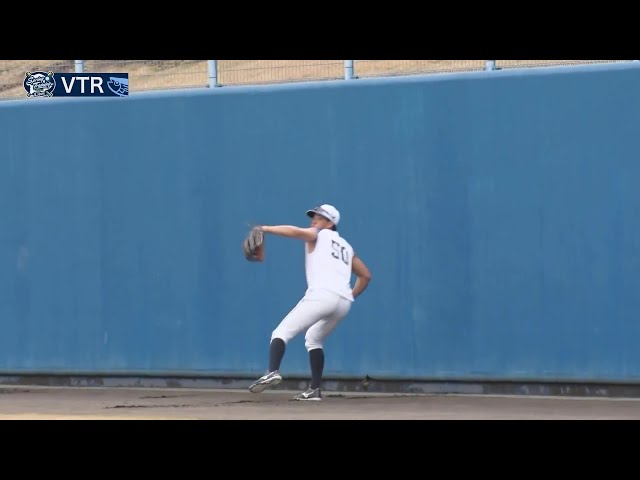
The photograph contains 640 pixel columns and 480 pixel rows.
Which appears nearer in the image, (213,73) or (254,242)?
(254,242)

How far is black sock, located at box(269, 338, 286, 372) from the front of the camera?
13.6 m

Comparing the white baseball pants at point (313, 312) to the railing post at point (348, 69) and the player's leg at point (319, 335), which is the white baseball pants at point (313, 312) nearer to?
the player's leg at point (319, 335)

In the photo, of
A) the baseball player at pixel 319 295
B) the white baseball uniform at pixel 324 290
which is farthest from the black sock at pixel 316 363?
the white baseball uniform at pixel 324 290

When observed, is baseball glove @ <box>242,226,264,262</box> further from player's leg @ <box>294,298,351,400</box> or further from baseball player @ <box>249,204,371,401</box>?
player's leg @ <box>294,298,351,400</box>

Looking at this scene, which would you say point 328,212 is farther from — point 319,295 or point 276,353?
point 276,353

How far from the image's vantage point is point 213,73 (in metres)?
16.3

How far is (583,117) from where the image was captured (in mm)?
14102

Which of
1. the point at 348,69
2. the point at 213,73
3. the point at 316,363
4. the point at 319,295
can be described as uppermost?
the point at 213,73

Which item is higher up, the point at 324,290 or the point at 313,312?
the point at 324,290

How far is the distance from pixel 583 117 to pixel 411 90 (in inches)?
75.7

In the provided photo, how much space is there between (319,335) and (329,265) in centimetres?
74

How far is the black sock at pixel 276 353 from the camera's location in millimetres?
13562
